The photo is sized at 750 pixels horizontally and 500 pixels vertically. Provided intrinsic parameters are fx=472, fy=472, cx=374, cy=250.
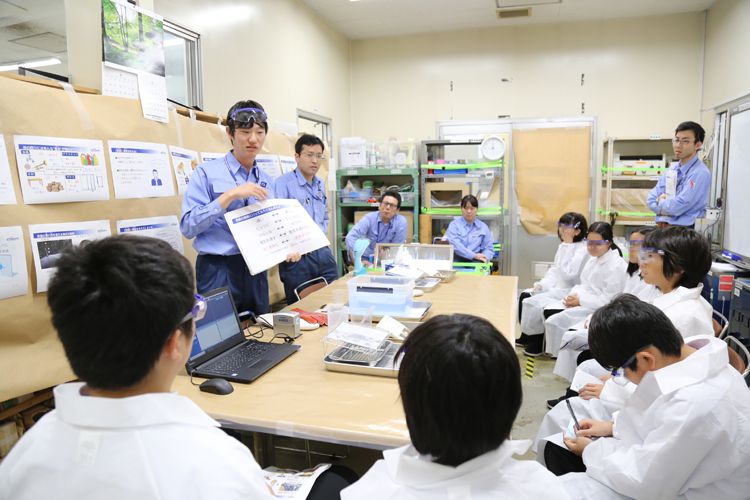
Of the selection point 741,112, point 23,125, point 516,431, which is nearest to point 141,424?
point 23,125

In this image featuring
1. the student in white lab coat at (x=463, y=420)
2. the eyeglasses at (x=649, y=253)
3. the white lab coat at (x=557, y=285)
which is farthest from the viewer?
the white lab coat at (x=557, y=285)

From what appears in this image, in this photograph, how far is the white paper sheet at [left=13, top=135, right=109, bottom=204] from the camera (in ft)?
5.89

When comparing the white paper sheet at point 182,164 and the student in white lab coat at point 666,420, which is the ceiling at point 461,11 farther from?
the student in white lab coat at point 666,420

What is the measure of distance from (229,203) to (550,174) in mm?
4286

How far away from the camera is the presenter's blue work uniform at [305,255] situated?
10.5 ft

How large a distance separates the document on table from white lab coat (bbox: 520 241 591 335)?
188 centimetres

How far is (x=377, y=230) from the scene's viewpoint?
438cm

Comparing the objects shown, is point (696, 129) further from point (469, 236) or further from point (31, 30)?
point (31, 30)

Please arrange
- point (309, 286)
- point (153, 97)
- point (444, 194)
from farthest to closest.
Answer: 1. point (444, 194)
2. point (309, 286)
3. point (153, 97)

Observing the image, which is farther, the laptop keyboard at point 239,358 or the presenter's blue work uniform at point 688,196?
the presenter's blue work uniform at point 688,196

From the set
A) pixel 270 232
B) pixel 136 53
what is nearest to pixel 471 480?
pixel 270 232

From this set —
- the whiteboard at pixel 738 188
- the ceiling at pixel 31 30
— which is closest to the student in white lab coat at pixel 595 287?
the whiteboard at pixel 738 188

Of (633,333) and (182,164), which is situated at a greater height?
(182,164)

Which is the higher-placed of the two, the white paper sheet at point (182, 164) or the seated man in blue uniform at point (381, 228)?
the white paper sheet at point (182, 164)
